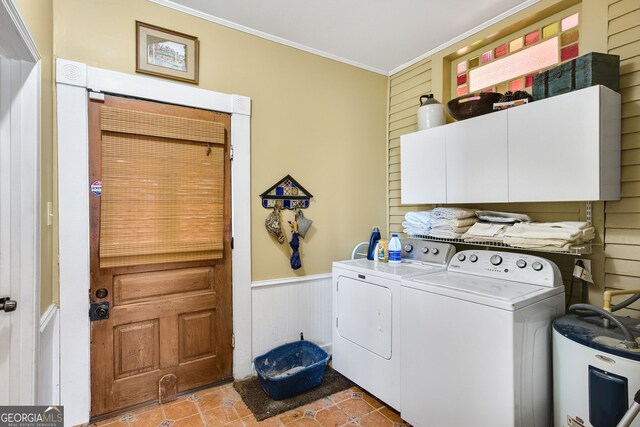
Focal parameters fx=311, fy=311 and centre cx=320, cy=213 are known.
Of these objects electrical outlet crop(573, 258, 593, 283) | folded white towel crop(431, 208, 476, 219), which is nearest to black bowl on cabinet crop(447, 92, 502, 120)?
folded white towel crop(431, 208, 476, 219)

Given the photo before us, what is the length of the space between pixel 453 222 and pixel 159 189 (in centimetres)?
209

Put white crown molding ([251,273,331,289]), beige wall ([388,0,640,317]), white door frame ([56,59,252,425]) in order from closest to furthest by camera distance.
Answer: beige wall ([388,0,640,317]) → white door frame ([56,59,252,425]) → white crown molding ([251,273,331,289])

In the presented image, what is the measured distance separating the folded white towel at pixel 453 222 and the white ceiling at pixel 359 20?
1504mm

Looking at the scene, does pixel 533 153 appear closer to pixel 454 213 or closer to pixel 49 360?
pixel 454 213

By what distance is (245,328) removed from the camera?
2426 mm

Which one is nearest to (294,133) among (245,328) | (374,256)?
(374,256)

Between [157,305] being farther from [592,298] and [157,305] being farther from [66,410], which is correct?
[592,298]

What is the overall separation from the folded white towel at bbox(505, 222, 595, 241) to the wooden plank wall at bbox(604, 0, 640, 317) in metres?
0.14

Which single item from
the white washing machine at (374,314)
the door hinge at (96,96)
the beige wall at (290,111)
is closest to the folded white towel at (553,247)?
the white washing machine at (374,314)

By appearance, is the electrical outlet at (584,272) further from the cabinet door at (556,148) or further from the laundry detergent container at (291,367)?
the laundry detergent container at (291,367)

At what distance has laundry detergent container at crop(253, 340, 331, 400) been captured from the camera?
2.16 meters

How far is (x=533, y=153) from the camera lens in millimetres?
1851

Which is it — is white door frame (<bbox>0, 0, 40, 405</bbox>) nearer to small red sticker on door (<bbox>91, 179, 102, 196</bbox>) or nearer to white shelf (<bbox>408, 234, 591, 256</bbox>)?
small red sticker on door (<bbox>91, 179, 102, 196</bbox>)

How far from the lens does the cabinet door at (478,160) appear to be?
2008mm
